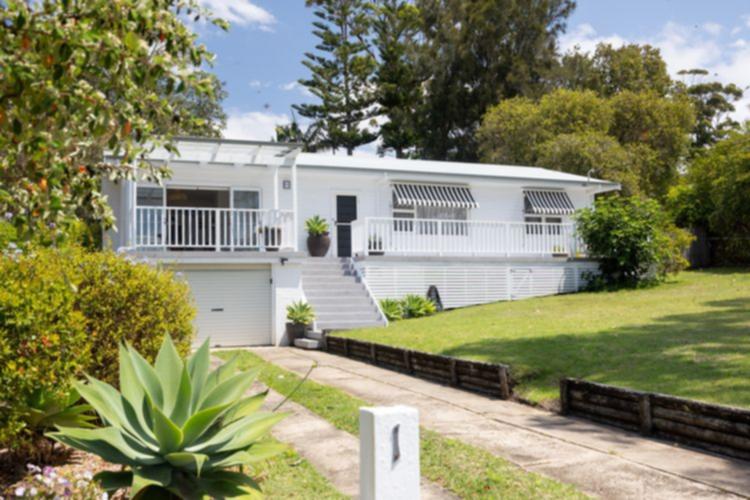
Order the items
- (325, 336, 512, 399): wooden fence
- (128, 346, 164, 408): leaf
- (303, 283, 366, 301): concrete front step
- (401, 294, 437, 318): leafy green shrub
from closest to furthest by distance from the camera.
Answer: (128, 346, 164, 408): leaf → (325, 336, 512, 399): wooden fence → (303, 283, 366, 301): concrete front step → (401, 294, 437, 318): leafy green shrub

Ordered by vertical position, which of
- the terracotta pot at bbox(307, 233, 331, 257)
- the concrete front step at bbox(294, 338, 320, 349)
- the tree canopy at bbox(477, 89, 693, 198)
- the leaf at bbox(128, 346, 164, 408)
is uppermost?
the tree canopy at bbox(477, 89, 693, 198)

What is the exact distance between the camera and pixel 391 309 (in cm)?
1853

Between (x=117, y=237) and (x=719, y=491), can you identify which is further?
(x=117, y=237)

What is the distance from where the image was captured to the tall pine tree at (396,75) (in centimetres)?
4184

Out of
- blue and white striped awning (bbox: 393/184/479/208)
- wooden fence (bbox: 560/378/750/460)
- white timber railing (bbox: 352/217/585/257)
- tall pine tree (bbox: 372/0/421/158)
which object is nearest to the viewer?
wooden fence (bbox: 560/378/750/460)

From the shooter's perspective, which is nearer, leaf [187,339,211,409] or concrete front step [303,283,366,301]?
leaf [187,339,211,409]

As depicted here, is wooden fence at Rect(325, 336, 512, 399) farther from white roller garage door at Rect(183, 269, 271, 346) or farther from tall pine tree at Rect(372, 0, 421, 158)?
tall pine tree at Rect(372, 0, 421, 158)

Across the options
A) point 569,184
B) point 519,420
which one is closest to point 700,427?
point 519,420

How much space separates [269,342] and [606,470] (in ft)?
42.3

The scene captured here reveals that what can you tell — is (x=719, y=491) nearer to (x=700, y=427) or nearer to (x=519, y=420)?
(x=700, y=427)

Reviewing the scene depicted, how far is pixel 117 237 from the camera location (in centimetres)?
1844

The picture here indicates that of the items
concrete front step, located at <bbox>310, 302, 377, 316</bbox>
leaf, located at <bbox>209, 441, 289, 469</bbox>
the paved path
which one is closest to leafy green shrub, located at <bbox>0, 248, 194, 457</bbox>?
leaf, located at <bbox>209, 441, 289, 469</bbox>

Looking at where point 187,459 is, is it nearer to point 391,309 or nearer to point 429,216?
point 391,309

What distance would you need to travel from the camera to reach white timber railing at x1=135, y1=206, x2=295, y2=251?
17156 mm
